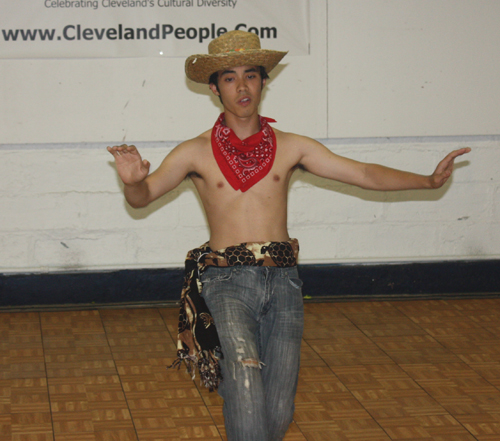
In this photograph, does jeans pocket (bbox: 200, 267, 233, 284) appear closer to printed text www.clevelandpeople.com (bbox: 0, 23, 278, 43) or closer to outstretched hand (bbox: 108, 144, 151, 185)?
outstretched hand (bbox: 108, 144, 151, 185)

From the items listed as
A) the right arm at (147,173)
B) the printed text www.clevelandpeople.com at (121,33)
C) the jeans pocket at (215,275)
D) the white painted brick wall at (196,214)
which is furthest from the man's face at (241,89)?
the white painted brick wall at (196,214)

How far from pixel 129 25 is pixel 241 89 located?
7.65 feet

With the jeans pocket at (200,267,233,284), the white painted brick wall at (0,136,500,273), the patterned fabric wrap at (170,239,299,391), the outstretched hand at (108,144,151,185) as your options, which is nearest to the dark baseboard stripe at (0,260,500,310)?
the white painted brick wall at (0,136,500,273)

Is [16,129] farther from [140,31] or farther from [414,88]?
[414,88]

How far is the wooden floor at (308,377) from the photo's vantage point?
346cm

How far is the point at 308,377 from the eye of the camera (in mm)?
4090

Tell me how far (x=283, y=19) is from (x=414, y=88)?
3.54ft

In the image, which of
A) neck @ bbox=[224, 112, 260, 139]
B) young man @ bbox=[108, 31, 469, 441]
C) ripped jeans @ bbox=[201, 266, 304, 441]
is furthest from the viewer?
neck @ bbox=[224, 112, 260, 139]

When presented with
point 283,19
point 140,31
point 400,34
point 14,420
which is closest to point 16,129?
point 140,31

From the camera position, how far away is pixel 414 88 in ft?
17.8

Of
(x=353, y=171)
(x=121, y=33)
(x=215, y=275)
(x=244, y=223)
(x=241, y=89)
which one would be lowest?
(x=215, y=275)

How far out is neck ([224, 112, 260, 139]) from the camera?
3.07 meters

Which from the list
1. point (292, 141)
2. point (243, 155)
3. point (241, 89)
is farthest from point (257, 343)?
point (241, 89)

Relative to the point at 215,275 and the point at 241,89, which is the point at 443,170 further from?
the point at 215,275
